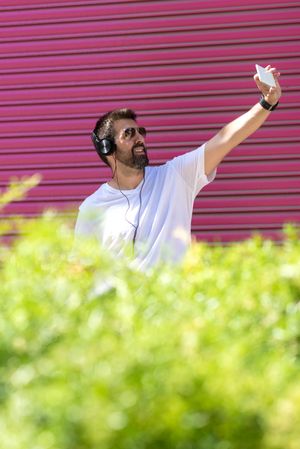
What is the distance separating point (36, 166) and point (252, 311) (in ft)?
12.1

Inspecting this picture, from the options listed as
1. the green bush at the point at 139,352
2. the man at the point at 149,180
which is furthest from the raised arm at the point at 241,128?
the green bush at the point at 139,352

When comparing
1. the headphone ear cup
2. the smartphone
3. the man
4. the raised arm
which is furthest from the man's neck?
the smartphone

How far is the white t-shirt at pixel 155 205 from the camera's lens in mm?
4680

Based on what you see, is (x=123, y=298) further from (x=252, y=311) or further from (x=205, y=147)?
(x=205, y=147)

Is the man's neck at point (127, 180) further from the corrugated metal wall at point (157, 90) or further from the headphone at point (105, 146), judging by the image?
the corrugated metal wall at point (157, 90)

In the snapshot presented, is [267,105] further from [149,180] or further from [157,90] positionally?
[157,90]

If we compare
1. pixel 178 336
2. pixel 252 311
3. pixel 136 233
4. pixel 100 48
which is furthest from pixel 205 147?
pixel 178 336

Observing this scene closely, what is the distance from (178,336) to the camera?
1.81 m

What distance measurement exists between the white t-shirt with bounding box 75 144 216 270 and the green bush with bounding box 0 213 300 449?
2187mm

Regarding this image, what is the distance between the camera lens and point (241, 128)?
484 centimetres

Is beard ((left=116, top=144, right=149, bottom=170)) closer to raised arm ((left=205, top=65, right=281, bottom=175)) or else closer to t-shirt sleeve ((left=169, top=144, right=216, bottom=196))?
t-shirt sleeve ((left=169, top=144, right=216, bottom=196))

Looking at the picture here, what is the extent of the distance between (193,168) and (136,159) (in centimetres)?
33

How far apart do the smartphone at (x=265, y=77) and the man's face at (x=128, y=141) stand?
0.81 meters

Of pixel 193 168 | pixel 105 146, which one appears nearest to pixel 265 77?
pixel 193 168
